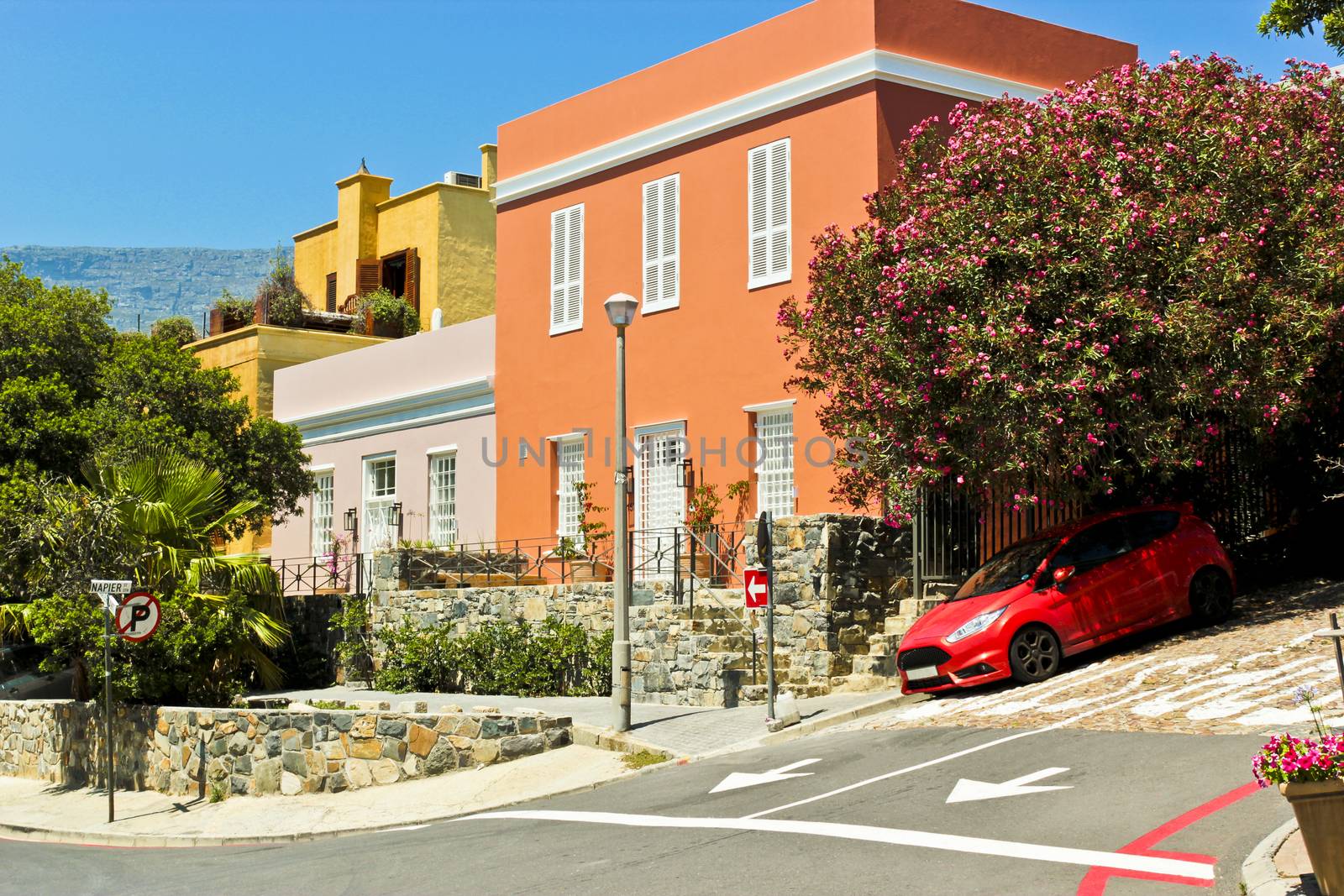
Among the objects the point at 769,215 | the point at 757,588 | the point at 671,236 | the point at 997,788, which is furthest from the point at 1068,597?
the point at 671,236

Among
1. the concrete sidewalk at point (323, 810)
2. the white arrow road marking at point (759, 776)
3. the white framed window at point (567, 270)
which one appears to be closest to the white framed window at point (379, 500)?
the white framed window at point (567, 270)

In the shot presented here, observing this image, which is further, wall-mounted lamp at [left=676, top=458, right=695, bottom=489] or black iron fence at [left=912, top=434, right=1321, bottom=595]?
wall-mounted lamp at [left=676, top=458, right=695, bottom=489]

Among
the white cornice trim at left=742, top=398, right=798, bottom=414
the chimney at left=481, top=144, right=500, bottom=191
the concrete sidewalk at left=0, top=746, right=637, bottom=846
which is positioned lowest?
the concrete sidewalk at left=0, top=746, right=637, bottom=846

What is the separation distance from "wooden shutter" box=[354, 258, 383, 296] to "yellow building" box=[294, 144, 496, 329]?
0.02 metres

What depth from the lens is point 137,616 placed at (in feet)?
51.5

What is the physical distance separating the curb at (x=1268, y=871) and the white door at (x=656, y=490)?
14703 mm

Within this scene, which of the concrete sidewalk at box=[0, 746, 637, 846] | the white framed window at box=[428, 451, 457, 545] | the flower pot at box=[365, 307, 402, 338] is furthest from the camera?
the flower pot at box=[365, 307, 402, 338]

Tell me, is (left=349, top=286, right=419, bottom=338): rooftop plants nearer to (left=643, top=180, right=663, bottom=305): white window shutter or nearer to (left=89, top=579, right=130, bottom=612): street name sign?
(left=643, top=180, right=663, bottom=305): white window shutter

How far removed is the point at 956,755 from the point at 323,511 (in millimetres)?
21558

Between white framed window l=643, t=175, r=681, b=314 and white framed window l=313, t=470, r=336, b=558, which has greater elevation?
white framed window l=643, t=175, r=681, b=314

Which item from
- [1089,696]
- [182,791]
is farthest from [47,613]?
[1089,696]

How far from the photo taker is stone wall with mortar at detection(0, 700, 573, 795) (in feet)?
50.0

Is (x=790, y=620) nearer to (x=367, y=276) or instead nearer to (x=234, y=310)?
(x=234, y=310)

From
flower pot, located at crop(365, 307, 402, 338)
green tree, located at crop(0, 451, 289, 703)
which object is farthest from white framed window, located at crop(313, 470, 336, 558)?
green tree, located at crop(0, 451, 289, 703)
